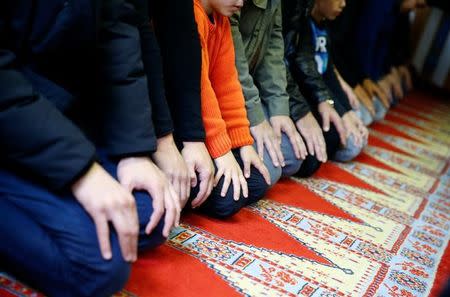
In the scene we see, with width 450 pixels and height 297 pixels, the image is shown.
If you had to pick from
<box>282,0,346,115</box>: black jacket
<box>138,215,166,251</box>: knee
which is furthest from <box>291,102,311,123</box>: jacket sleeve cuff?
<box>138,215,166,251</box>: knee

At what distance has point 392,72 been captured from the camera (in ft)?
12.0

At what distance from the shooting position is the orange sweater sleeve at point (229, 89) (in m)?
1.44

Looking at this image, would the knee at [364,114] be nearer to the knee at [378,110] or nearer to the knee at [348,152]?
the knee at [378,110]

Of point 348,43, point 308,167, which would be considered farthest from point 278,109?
point 348,43

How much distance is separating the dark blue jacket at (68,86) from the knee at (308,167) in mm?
949

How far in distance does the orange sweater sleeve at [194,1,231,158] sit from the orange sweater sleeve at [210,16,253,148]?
9 centimetres

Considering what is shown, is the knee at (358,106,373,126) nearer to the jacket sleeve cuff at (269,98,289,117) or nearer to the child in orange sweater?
the jacket sleeve cuff at (269,98,289,117)

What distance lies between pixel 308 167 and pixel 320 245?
520 mm

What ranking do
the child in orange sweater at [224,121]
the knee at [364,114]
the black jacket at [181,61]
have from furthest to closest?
the knee at [364,114]
the child in orange sweater at [224,121]
the black jacket at [181,61]

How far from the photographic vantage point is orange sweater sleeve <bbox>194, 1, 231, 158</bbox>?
1.31m

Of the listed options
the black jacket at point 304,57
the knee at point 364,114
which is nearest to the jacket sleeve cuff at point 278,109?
the black jacket at point 304,57

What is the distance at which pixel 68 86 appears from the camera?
0.94m

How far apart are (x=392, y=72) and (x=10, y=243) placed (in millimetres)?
3312

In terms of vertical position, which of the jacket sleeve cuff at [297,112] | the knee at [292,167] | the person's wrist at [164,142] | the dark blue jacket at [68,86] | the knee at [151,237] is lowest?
the knee at [292,167]
